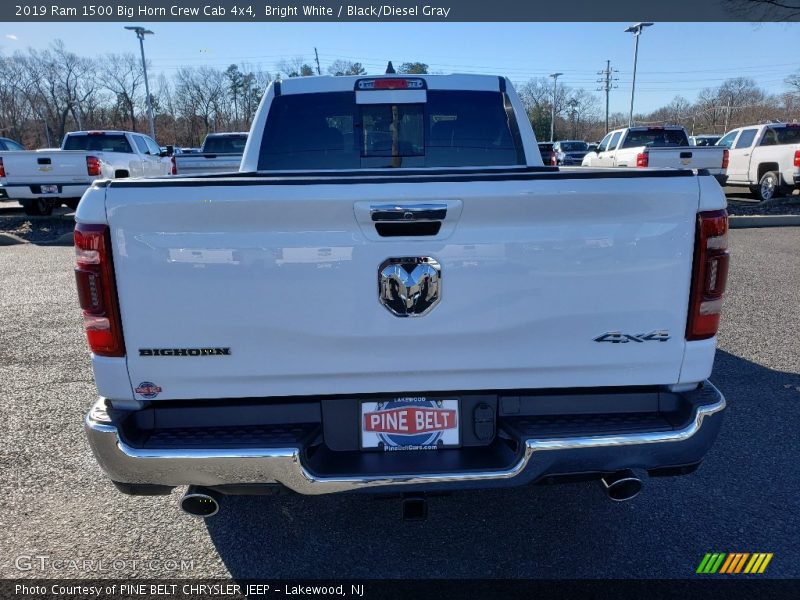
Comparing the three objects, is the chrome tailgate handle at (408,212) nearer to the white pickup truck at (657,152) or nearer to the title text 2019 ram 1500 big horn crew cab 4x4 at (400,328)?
the title text 2019 ram 1500 big horn crew cab 4x4 at (400,328)

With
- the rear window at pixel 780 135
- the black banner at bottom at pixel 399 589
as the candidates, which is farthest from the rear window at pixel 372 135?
the rear window at pixel 780 135

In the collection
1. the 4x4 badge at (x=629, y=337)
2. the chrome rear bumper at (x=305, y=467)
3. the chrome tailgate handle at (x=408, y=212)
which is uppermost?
the chrome tailgate handle at (x=408, y=212)

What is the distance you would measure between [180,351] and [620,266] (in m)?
1.63

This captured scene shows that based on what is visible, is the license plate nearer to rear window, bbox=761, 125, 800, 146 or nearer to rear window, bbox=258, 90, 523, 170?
rear window, bbox=258, 90, 523, 170

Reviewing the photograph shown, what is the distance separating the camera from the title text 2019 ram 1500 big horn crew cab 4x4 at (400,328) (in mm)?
2059

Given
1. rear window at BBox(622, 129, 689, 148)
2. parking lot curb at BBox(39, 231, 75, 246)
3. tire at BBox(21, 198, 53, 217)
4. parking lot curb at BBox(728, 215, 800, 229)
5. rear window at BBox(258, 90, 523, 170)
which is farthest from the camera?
rear window at BBox(622, 129, 689, 148)

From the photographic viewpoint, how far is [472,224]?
2.08m

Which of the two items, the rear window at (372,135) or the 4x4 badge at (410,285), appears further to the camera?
the rear window at (372,135)

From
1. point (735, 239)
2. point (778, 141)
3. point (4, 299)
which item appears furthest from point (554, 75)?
point (4, 299)

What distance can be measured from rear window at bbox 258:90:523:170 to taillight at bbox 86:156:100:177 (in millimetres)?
10380

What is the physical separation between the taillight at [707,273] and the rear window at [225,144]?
51.2ft

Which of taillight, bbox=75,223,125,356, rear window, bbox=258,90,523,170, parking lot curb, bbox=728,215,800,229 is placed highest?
rear window, bbox=258,90,523,170

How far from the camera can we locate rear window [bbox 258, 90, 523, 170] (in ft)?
12.8

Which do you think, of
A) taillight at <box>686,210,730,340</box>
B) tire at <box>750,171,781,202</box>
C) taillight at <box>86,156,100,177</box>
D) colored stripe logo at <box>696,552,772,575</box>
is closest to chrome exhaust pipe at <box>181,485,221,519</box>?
taillight at <box>686,210,730,340</box>
